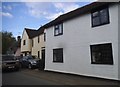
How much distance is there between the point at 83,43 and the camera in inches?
599

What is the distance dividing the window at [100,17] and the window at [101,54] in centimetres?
179

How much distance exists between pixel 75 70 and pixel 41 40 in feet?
56.5

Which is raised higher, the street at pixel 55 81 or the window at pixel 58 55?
the window at pixel 58 55

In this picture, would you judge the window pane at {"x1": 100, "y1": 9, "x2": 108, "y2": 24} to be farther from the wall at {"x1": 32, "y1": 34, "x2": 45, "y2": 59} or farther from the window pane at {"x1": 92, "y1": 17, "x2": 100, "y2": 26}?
the wall at {"x1": 32, "y1": 34, "x2": 45, "y2": 59}

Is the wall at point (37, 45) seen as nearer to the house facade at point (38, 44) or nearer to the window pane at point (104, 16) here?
the house facade at point (38, 44)

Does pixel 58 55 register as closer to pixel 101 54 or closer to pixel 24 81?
pixel 101 54

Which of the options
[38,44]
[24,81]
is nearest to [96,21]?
[24,81]

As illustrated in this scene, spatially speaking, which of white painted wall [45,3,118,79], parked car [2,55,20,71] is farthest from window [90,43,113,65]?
parked car [2,55,20,71]

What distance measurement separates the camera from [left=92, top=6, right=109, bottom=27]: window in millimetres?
13305

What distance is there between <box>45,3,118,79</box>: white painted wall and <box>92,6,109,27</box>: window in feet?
1.16

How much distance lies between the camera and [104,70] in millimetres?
12961

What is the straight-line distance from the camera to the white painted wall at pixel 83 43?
12.5 m

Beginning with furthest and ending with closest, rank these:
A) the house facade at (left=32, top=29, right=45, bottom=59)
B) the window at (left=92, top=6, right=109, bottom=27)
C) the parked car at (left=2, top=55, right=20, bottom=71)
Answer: the house facade at (left=32, top=29, right=45, bottom=59), the parked car at (left=2, top=55, right=20, bottom=71), the window at (left=92, top=6, right=109, bottom=27)

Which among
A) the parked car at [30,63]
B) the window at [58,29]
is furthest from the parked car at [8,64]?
the window at [58,29]
